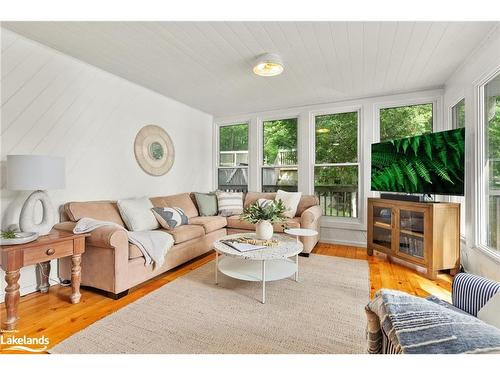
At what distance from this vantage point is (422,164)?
2881mm

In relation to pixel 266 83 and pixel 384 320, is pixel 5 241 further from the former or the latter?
pixel 266 83

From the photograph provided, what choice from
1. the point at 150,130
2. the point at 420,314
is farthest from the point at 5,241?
the point at 420,314

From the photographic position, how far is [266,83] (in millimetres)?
3346

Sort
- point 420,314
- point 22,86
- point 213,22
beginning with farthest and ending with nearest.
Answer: point 22,86, point 213,22, point 420,314

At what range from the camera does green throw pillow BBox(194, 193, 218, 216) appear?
404 cm

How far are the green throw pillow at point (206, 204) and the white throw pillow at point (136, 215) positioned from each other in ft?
3.57

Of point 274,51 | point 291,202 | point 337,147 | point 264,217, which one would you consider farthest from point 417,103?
point 264,217

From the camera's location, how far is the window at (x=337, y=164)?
409cm

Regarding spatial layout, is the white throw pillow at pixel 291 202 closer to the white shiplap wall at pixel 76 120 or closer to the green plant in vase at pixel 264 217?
the green plant in vase at pixel 264 217

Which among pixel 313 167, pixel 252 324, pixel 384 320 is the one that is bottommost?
pixel 252 324

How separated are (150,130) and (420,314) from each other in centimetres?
364

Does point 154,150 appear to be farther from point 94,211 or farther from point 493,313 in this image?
point 493,313

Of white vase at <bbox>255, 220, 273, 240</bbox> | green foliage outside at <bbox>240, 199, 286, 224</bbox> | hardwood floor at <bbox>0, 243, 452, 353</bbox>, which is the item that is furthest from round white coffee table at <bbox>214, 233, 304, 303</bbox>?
hardwood floor at <bbox>0, 243, 452, 353</bbox>

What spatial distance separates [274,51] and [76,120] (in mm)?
Result: 2207
